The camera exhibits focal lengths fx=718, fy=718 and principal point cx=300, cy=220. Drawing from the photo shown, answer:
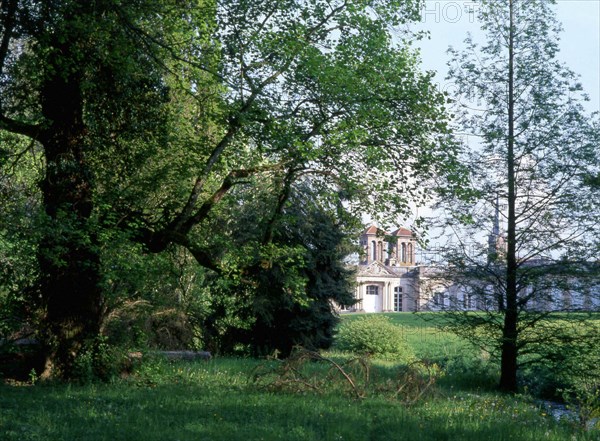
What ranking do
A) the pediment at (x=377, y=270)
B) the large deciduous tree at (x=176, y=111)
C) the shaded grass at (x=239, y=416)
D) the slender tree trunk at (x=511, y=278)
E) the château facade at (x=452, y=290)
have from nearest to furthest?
the shaded grass at (x=239, y=416) < the large deciduous tree at (x=176, y=111) < the château facade at (x=452, y=290) < the slender tree trunk at (x=511, y=278) < the pediment at (x=377, y=270)

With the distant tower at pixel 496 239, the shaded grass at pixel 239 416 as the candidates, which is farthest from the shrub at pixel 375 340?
the shaded grass at pixel 239 416

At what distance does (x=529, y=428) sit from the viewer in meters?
9.22

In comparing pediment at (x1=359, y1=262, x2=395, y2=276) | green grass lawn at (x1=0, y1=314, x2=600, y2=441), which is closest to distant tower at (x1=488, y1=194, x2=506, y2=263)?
green grass lawn at (x1=0, y1=314, x2=600, y2=441)

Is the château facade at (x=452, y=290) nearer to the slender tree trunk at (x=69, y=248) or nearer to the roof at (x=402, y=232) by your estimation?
the roof at (x=402, y=232)

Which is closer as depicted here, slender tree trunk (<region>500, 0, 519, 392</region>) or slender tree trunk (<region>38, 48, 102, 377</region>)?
slender tree trunk (<region>38, 48, 102, 377</region>)

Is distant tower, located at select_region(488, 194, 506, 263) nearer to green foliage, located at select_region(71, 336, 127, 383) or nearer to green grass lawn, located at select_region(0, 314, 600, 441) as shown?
green grass lawn, located at select_region(0, 314, 600, 441)

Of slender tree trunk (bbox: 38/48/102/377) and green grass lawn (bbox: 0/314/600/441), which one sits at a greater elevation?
slender tree trunk (bbox: 38/48/102/377)

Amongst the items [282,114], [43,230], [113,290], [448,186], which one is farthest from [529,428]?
[113,290]

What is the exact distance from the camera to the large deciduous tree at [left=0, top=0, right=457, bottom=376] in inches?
478

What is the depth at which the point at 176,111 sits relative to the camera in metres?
14.8

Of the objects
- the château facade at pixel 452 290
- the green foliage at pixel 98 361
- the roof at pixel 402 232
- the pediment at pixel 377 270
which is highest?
the pediment at pixel 377 270

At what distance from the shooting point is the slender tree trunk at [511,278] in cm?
1577

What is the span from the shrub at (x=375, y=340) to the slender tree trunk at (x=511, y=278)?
31.0 feet

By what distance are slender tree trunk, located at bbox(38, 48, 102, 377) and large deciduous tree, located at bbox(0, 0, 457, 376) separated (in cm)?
2
